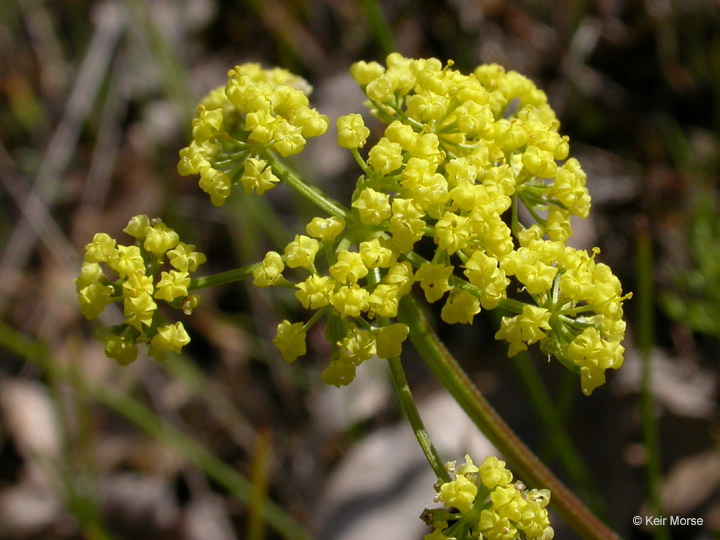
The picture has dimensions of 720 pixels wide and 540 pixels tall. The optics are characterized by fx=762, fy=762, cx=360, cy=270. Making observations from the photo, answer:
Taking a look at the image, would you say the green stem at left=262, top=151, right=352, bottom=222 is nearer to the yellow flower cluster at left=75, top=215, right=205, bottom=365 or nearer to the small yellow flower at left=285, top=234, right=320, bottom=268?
the small yellow flower at left=285, top=234, right=320, bottom=268

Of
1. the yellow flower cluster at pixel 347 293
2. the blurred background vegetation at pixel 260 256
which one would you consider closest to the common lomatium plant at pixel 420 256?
the yellow flower cluster at pixel 347 293

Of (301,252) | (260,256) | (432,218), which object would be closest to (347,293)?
(301,252)

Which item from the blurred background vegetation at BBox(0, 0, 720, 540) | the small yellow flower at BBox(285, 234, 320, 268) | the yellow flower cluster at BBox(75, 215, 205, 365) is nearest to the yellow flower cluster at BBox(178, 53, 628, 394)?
the small yellow flower at BBox(285, 234, 320, 268)

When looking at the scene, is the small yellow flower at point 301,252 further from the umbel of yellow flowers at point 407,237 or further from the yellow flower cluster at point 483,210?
the yellow flower cluster at point 483,210

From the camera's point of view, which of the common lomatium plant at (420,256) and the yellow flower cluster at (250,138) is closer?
the common lomatium plant at (420,256)

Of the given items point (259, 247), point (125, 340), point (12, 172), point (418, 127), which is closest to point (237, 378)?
point (259, 247)

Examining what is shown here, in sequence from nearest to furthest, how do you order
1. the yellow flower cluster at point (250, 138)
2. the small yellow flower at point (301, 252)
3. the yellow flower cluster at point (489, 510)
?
1. the yellow flower cluster at point (489, 510)
2. the small yellow flower at point (301, 252)
3. the yellow flower cluster at point (250, 138)

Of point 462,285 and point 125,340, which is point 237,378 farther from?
point 462,285

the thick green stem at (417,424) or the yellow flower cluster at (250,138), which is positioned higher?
the yellow flower cluster at (250,138)
